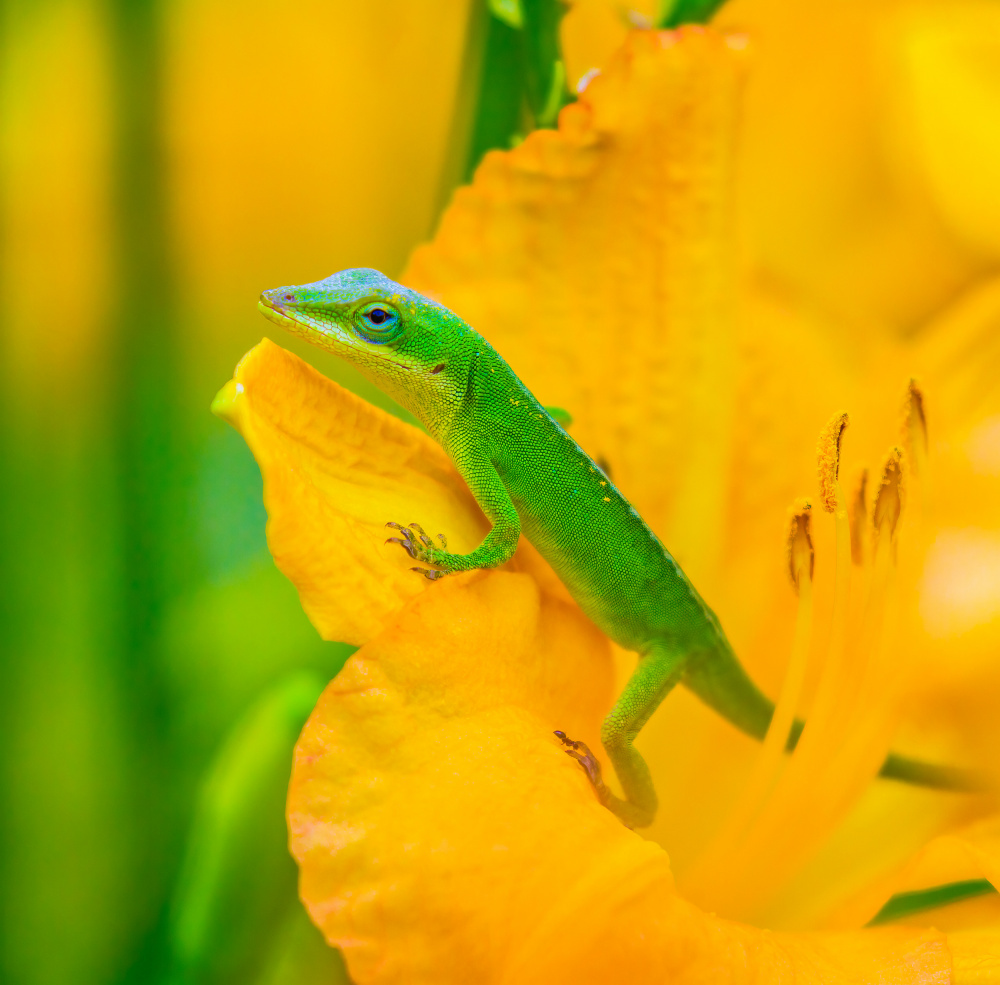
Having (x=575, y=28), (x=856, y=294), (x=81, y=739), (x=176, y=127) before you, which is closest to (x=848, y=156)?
(x=856, y=294)

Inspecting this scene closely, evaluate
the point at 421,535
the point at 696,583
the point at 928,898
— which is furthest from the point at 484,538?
the point at 928,898

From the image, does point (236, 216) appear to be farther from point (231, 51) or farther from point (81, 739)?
point (81, 739)

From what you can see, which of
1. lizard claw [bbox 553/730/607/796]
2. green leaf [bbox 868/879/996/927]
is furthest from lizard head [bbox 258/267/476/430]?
green leaf [bbox 868/879/996/927]

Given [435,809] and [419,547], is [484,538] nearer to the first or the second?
[419,547]

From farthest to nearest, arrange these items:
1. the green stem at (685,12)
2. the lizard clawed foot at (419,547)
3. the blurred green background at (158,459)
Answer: the green stem at (685,12) < the lizard clawed foot at (419,547) < the blurred green background at (158,459)

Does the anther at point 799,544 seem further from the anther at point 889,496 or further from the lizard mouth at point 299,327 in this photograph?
the lizard mouth at point 299,327

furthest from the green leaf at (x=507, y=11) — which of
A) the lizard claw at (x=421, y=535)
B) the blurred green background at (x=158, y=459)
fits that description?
the lizard claw at (x=421, y=535)
